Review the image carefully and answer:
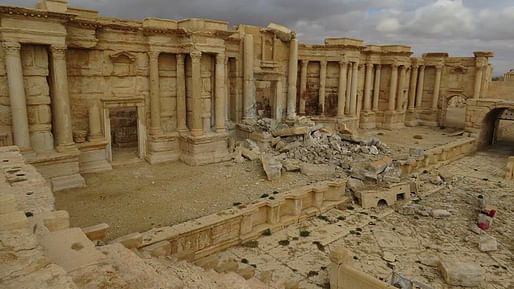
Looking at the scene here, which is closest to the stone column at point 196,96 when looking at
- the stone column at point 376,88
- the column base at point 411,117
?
the stone column at point 376,88

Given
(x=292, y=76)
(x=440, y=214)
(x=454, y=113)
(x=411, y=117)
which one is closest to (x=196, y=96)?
(x=292, y=76)

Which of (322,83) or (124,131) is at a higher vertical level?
(322,83)

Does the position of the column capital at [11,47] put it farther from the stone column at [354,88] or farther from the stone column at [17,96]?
the stone column at [354,88]

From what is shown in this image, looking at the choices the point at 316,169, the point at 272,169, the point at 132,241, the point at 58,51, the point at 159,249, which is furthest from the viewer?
the point at 316,169

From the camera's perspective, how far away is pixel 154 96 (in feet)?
46.6

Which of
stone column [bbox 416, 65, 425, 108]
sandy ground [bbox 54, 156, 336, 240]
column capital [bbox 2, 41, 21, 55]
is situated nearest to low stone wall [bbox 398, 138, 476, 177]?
sandy ground [bbox 54, 156, 336, 240]

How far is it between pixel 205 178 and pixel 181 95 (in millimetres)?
3950

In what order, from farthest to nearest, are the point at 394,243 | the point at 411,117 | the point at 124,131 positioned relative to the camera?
the point at 411,117 → the point at 124,131 → the point at 394,243

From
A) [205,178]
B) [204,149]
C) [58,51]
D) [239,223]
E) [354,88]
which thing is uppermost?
[58,51]

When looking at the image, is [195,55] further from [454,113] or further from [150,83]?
[454,113]

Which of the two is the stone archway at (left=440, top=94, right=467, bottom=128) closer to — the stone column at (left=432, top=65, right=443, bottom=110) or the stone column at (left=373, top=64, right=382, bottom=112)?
the stone column at (left=432, top=65, right=443, bottom=110)

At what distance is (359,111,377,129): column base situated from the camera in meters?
24.1

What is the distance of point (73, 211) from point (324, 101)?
16.0m

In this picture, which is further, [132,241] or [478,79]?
[478,79]
